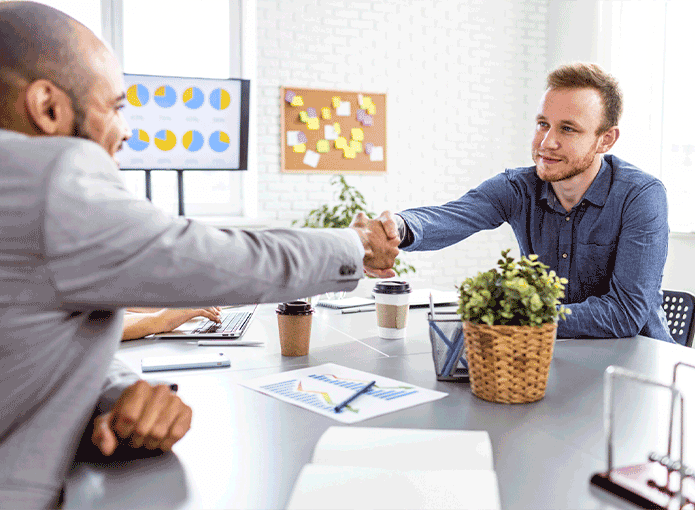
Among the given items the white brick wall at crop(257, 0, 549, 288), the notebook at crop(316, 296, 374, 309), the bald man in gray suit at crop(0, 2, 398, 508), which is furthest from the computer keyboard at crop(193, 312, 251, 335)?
the white brick wall at crop(257, 0, 549, 288)

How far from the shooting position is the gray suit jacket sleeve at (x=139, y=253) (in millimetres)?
677

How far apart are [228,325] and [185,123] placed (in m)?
2.34

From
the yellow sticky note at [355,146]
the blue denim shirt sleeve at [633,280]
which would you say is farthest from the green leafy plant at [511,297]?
the yellow sticky note at [355,146]

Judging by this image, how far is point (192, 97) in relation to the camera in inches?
148

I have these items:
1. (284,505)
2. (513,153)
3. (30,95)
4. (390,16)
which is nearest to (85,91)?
(30,95)

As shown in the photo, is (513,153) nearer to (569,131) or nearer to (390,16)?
(390,16)

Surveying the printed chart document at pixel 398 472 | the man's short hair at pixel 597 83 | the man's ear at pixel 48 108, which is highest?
the man's short hair at pixel 597 83

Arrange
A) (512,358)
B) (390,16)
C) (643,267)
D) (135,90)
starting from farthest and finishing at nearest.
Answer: (390,16), (135,90), (643,267), (512,358)

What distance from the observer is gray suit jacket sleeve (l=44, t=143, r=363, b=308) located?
2.22 feet

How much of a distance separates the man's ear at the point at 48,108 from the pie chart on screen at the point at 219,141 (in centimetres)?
316

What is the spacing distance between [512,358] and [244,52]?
14.2 ft

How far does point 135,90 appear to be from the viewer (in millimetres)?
3586

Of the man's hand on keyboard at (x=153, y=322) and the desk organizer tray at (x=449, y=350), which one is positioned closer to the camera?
the desk organizer tray at (x=449, y=350)

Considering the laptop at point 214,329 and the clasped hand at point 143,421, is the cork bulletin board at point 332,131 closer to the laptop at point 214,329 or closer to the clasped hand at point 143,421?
the laptop at point 214,329
